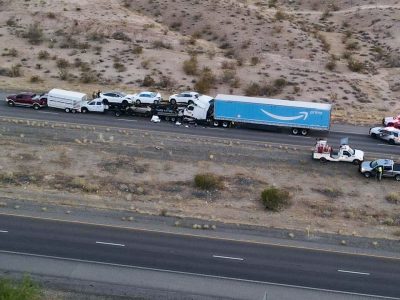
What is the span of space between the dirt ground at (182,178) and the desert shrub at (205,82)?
15.3 m

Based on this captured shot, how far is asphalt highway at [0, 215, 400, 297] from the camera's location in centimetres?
3256

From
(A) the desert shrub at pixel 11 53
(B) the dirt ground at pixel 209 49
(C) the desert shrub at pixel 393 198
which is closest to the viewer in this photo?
(C) the desert shrub at pixel 393 198

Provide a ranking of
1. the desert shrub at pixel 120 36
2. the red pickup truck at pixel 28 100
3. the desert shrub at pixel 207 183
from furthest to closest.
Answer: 1. the desert shrub at pixel 120 36
2. the red pickup truck at pixel 28 100
3. the desert shrub at pixel 207 183

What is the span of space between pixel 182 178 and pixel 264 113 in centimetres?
1399

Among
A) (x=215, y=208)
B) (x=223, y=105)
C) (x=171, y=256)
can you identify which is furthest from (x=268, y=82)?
(x=171, y=256)

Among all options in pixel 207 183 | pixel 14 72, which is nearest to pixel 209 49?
pixel 14 72

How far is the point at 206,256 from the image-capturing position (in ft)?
113

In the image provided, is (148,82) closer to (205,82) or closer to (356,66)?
(205,82)

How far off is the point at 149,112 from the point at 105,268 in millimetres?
29154

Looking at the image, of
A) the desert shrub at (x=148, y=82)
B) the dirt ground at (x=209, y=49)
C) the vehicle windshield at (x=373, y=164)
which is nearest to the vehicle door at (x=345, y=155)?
the vehicle windshield at (x=373, y=164)

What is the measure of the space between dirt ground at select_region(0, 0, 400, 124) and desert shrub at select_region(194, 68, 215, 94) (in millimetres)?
513

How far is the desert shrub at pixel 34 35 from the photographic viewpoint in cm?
8256

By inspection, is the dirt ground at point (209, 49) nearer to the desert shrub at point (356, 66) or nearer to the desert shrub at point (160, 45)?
the desert shrub at point (160, 45)

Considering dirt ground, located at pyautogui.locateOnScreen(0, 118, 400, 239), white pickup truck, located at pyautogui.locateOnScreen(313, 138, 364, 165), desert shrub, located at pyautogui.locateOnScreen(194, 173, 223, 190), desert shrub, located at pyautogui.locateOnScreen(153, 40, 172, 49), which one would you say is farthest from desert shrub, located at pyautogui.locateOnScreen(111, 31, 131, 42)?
desert shrub, located at pyautogui.locateOnScreen(194, 173, 223, 190)
